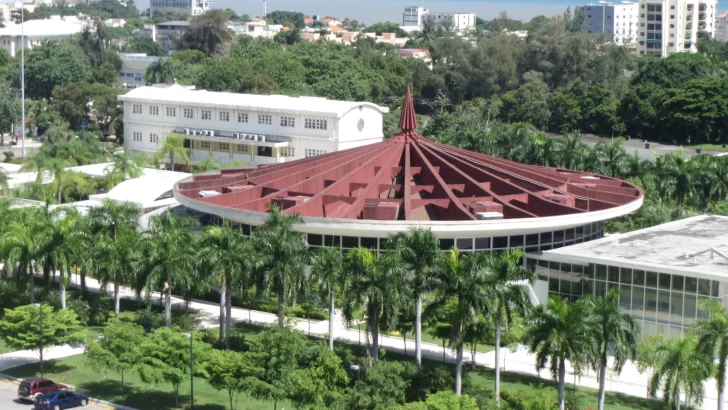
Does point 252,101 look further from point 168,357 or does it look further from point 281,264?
point 168,357

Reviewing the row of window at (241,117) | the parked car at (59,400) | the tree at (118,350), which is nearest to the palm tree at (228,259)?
the tree at (118,350)

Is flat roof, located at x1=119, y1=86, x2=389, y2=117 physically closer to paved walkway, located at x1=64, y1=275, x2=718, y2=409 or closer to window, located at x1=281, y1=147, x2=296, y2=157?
window, located at x1=281, y1=147, x2=296, y2=157

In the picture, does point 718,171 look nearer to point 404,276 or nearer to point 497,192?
point 497,192

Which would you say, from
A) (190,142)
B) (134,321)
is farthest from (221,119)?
(134,321)

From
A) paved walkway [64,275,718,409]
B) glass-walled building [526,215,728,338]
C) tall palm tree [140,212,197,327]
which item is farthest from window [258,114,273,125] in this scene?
tall palm tree [140,212,197,327]

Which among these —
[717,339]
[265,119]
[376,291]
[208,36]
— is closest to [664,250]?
[717,339]

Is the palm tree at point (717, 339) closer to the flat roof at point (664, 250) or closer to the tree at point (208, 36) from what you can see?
the flat roof at point (664, 250)
